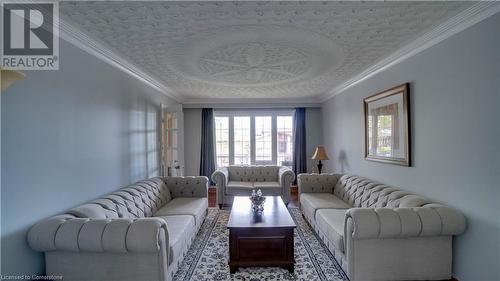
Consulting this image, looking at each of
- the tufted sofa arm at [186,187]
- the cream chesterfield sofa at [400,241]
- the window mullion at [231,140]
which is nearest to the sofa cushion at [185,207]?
the tufted sofa arm at [186,187]

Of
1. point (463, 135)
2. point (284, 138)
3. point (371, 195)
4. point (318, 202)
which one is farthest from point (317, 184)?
point (284, 138)

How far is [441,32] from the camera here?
2.44m

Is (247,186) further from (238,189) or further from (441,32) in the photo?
(441,32)

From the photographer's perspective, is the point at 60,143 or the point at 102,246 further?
the point at 60,143

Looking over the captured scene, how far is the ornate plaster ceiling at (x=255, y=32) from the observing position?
204 cm

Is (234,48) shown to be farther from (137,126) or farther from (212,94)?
(212,94)

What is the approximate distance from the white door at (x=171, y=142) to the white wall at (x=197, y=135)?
1.32 meters

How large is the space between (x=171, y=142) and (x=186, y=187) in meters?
1.36

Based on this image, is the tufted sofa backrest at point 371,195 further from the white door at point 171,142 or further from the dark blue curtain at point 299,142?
the white door at point 171,142

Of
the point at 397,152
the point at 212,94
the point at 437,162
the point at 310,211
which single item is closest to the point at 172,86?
the point at 212,94

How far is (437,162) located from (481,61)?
1.01 metres

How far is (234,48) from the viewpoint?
2.91 metres

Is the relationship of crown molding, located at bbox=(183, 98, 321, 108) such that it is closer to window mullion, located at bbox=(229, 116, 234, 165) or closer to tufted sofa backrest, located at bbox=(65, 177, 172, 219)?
window mullion, located at bbox=(229, 116, 234, 165)

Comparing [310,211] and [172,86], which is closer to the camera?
[310,211]
